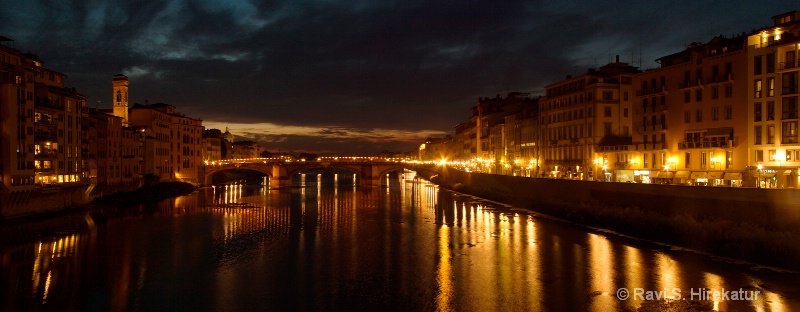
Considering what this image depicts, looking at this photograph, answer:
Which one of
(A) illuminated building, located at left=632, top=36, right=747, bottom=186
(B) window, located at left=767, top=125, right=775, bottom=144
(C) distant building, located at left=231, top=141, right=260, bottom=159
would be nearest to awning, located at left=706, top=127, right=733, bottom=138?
(A) illuminated building, located at left=632, top=36, right=747, bottom=186

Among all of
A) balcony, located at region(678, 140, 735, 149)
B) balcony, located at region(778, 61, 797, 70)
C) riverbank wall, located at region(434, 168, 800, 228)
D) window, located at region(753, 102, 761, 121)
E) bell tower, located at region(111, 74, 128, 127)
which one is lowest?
riverbank wall, located at region(434, 168, 800, 228)

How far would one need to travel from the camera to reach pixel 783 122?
31562mm

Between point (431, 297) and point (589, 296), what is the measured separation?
213 inches

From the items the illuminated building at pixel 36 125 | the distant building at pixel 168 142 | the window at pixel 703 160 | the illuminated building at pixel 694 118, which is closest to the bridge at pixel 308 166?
the distant building at pixel 168 142

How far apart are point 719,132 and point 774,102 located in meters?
4.57

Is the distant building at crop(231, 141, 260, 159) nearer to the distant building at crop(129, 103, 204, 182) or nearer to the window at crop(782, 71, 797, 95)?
the distant building at crop(129, 103, 204, 182)

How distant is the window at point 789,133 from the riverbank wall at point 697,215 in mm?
6514

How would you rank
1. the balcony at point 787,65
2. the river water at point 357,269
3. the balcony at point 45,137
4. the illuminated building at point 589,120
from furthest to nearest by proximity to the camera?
the illuminated building at point 589,120, the balcony at point 45,137, the balcony at point 787,65, the river water at point 357,269

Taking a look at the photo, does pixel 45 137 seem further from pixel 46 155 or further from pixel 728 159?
pixel 728 159

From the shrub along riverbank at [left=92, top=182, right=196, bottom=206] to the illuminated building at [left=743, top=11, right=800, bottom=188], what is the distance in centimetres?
4833

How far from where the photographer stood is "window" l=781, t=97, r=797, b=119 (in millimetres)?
30812

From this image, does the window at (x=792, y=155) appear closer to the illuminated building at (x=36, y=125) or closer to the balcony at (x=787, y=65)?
the balcony at (x=787, y=65)

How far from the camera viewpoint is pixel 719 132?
3622 cm

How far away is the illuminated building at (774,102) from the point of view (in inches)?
1209
